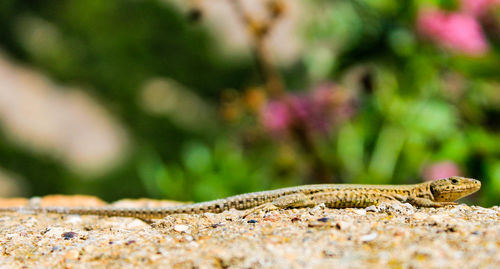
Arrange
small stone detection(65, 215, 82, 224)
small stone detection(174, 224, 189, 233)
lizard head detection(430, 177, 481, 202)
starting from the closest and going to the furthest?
1. small stone detection(174, 224, 189, 233)
2. lizard head detection(430, 177, 481, 202)
3. small stone detection(65, 215, 82, 224)

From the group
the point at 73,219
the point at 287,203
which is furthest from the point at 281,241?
the point at 73,219

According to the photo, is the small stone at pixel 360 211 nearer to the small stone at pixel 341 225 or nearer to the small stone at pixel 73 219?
the small stone at pixel 341 225

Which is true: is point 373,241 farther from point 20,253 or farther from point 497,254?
point 20,253

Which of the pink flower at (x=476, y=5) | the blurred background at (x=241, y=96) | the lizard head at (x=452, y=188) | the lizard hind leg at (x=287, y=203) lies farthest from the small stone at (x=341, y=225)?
the pink flower at (x=476, y=5)

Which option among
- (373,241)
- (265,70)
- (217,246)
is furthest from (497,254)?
(265,70)

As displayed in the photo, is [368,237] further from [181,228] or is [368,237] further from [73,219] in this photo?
[73,219]

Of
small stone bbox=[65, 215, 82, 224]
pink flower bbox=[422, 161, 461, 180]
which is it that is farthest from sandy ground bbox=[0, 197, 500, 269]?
pink flower bbox=[422, 161, 461, 180]

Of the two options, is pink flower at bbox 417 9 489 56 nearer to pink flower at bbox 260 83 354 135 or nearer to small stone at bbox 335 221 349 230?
pink flower at bbox 260 83 354 135

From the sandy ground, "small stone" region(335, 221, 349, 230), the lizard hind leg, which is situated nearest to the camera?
the sandy ground
